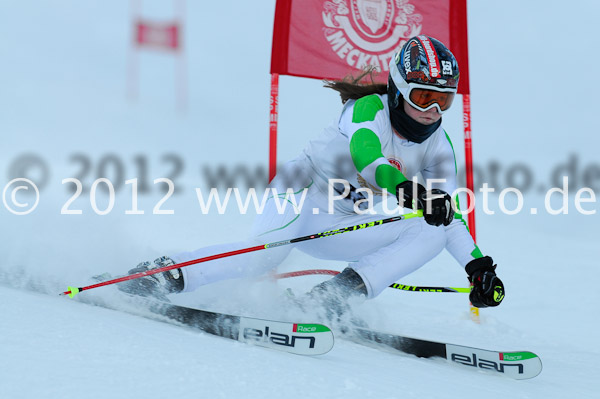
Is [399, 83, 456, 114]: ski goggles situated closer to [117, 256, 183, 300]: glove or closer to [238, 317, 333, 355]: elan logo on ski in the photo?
[238, 317, 333, 355]: elan logo on ski

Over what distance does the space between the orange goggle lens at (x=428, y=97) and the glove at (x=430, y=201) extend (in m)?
0.53

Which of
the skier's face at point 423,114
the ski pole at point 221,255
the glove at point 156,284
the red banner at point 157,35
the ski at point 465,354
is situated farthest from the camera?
the red banner at point 157,35

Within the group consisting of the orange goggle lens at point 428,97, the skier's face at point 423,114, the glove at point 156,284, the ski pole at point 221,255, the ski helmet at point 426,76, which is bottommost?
the glove at point 156,284

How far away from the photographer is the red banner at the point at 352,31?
16.0 ft

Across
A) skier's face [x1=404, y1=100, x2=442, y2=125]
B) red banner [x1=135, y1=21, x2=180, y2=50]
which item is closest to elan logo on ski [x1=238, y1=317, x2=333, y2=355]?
Result: skier's face [x1=404, y1=100, x2=442, y2=125]

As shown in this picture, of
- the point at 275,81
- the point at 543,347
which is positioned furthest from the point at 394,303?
the point at 275,81

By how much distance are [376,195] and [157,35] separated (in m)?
12.2

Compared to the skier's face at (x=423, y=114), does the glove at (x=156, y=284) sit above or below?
below

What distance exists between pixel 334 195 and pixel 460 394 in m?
1.59

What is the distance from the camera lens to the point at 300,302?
2.99 meters

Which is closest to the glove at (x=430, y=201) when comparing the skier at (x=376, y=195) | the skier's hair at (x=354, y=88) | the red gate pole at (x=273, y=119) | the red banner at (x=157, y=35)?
the skier at (x=376, y=195)

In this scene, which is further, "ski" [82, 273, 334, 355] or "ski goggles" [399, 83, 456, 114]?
"ski goggles" [399, 83, 456, 114]

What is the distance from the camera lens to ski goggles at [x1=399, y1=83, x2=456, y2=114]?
2902mm

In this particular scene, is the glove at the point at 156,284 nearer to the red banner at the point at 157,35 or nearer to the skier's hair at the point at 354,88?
the skier's hair at the point at 354,88
